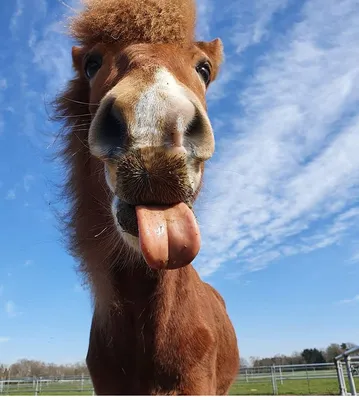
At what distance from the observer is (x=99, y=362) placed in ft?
10.7

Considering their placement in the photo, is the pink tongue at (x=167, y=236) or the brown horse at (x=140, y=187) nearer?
the pink tongue at (x=167, y=236)

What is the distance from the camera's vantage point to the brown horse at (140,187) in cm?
209

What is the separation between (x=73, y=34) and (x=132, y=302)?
2.80 m

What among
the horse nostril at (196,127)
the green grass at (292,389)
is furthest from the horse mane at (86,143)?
the green grass at (292,389)

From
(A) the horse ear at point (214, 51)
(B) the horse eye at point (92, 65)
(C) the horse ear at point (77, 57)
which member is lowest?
(B) the horse eye at point (92, 65)

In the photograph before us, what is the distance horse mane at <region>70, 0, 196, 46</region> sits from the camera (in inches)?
119

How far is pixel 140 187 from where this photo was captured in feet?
7.03

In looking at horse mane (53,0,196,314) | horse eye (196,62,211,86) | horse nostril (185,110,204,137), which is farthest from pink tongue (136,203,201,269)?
horse eye (196,62,211,86)

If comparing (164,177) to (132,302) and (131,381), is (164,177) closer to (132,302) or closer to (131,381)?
(132,302)

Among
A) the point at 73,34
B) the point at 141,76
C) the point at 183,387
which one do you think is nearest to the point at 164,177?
the point at 141,76

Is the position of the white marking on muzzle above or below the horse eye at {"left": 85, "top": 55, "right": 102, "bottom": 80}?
below

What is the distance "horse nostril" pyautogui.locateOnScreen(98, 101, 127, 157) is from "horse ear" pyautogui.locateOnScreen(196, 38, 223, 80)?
7.04 feet

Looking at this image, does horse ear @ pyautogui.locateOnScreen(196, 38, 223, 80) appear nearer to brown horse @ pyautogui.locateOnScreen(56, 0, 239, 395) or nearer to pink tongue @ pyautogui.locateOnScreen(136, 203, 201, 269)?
brown horse @ pyautogui.locateOnScreen(56, 0, 239, 395)

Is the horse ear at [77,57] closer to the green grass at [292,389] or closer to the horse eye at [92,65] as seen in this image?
the horse eye at [92,65]
